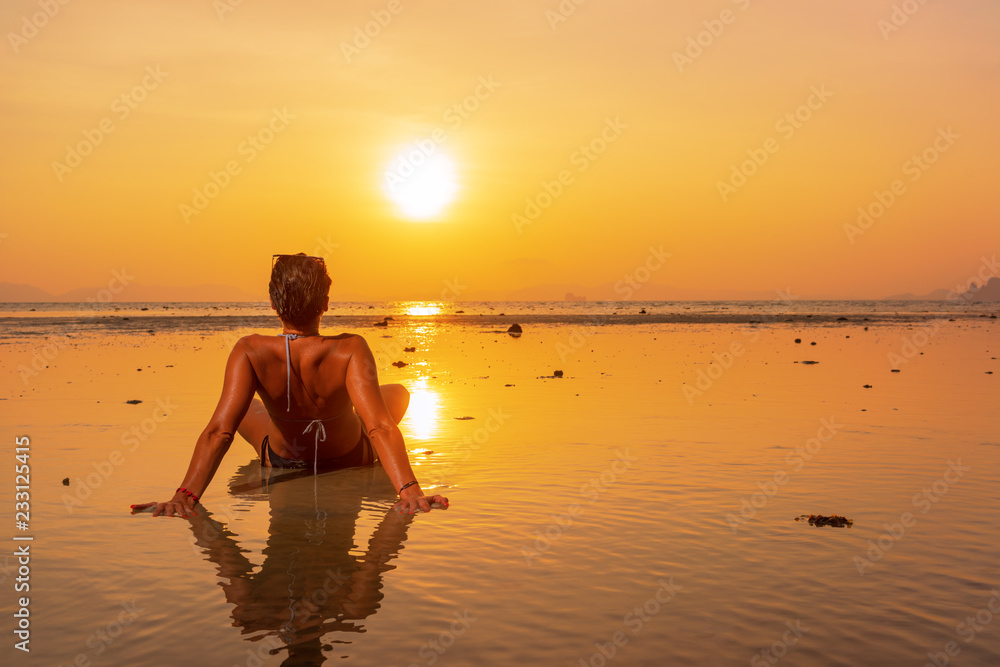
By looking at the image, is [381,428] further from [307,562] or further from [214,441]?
[307,562]

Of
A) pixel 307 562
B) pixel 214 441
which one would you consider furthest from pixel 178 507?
pixel 307 562

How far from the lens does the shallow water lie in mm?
4301

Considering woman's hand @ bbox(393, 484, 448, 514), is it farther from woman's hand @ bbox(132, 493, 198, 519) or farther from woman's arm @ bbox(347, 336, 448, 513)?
woman's hand @ bbox(132, 493, 198, 519)

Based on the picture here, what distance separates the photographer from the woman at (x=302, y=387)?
6.66 meters

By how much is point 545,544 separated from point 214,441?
2.73 m

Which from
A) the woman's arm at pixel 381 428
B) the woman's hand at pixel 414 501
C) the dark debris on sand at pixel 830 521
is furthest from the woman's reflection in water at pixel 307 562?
the dark debris on sand at pixel 830 521

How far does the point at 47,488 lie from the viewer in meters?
7.61

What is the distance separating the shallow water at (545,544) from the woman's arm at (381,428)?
0.69 ft

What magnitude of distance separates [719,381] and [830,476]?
9033 millimetres

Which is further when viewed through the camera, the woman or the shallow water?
the woman

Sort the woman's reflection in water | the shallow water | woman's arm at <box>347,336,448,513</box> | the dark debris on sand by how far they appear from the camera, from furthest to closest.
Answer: woman's arm at <box>347,336,448,513</box>, the dark debris on sand, the woman's reflection in water, the shallow water

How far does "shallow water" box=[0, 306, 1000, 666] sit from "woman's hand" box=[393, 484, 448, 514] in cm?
14

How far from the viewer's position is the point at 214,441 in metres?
6.66

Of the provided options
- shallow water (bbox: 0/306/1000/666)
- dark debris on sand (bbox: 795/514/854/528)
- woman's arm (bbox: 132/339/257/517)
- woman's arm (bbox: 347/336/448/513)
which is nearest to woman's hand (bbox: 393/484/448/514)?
woman's arm (bbox: 347/336/448/513)
